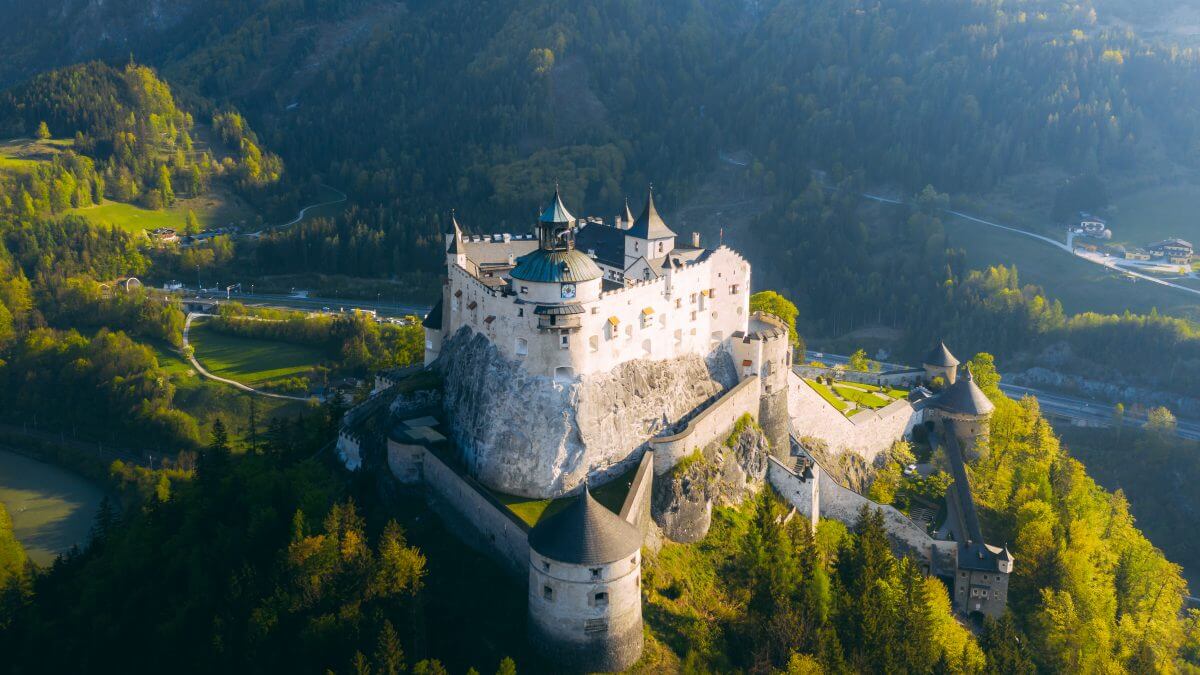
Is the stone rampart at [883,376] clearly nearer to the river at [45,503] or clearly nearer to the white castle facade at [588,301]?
the white castle facade at [588,301]

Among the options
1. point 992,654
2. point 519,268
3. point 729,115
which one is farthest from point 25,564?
point 729,115

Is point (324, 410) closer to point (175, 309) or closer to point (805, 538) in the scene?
point (805, 538)

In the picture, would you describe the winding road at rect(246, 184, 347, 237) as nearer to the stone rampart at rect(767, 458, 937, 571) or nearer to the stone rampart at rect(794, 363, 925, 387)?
the stone rampart at rect(794, 363, 925, 387)

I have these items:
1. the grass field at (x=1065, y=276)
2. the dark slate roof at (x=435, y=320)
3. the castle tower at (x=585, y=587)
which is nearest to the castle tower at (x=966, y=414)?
the dark slate roof at (x=435, y=320)

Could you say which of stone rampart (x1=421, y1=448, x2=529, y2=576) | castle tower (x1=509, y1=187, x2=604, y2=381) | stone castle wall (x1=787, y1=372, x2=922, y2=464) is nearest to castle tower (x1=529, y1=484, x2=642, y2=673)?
stone rampart (x1=421, y1=448, x2=529, y2=576)

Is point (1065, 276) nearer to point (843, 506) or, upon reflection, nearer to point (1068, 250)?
point (1068, 250)
